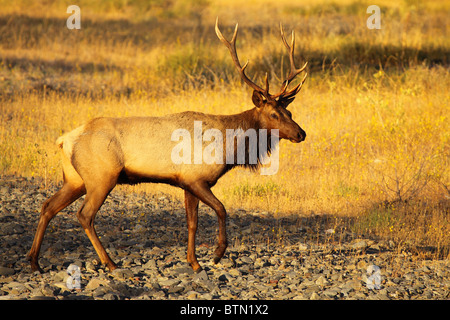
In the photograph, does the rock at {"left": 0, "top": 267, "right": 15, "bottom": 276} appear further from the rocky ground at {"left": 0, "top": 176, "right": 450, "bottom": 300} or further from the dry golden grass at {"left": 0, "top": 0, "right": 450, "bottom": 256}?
the dry golden grass at {"left": 0, "top": 0, "right": 450, "bottom": 256}

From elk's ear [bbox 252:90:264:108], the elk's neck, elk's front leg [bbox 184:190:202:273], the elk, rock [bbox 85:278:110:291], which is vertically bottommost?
rock [bbox 85:278:110:291]

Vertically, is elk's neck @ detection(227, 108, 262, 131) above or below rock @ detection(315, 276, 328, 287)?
above

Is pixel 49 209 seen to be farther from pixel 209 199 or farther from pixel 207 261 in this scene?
pixel 207 261

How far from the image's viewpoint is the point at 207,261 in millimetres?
6449

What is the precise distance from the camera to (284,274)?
602 cm

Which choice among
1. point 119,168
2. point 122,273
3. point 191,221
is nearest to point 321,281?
point 191,221

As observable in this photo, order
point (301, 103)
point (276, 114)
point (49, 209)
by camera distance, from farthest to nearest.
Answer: point (301, 103) → point (276, 114) → point (49, 209)

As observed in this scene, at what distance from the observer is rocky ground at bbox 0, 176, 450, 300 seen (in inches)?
216

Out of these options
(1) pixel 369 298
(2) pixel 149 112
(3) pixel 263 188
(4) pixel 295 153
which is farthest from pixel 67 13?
(1) pixel 369 298

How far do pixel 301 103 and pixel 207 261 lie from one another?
287 inches

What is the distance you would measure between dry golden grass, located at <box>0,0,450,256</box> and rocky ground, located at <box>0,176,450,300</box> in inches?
31.6

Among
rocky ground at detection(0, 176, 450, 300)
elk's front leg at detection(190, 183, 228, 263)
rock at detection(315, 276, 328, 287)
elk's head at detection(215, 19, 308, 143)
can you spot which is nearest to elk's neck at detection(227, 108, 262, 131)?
elk's head at detection(215, 19, 308, 143)

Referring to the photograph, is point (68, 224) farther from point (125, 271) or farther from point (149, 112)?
point (149, 112)

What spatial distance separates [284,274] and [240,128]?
1700mm
